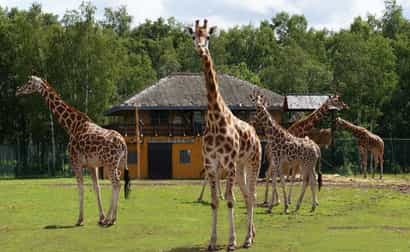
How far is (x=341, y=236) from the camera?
17625 millimetres

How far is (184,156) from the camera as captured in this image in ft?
176

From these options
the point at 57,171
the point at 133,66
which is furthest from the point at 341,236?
the point at 133,66

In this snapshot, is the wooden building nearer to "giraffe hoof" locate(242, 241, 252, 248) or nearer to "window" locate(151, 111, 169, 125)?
"window" locate(151, 111, 169, 125)

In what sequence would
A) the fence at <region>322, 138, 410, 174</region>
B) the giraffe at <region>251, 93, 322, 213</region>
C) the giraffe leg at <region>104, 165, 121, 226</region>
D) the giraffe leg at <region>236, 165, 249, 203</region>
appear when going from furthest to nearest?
Result: the fence at <region>322, 138, 410, 174</region> → the giraffe at <region>251, 93, 322, 213</region> → the giraffe leg at <region>104, 165, 121, 226</region> → the giraffe leg at <region>236, 165, 249, 203</region>

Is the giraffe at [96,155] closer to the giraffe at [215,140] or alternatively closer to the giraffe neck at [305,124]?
the giraffe at [215,140]

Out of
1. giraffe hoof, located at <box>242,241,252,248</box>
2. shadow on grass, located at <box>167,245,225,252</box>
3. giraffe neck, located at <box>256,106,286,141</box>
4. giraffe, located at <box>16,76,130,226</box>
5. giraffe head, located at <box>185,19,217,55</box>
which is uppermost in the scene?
giraffe head, located at <box>185,19,217,55</box>

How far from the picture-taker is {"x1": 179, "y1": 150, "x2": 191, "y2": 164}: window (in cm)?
5341

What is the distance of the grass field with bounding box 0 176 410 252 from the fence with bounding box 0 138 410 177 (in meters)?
26.1

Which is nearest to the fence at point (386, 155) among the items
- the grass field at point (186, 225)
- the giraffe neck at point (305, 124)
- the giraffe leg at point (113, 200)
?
the giraffe neck at point (305, 124)

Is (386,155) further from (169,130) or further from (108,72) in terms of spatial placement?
(108,72)

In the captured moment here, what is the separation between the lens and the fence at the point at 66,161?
56031mm

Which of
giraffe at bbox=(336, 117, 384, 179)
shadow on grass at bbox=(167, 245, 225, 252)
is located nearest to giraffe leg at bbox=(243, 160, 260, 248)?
shadow on grass at bbox=(167, 245, 225, 252)

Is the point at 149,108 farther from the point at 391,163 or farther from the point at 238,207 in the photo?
the point at 238,207

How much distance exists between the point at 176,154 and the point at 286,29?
206 ft
